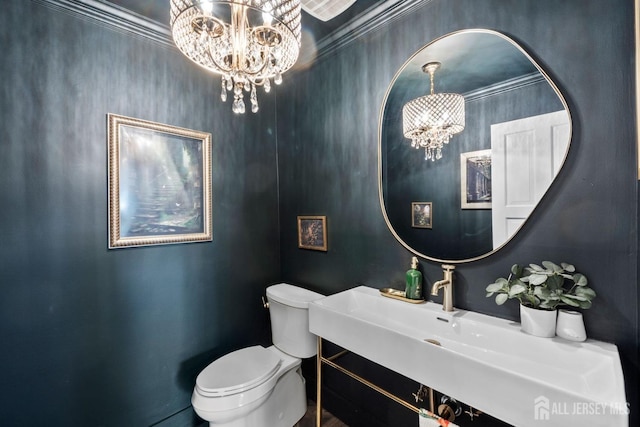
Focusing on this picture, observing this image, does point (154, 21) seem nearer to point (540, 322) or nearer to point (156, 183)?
point (156, 183)

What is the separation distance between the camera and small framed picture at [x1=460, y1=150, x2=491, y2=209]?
124 centimetres

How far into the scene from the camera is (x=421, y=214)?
57.7 inches

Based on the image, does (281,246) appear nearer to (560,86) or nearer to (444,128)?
(444,128)

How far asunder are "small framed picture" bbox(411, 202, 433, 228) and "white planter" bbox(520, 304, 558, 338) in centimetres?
56

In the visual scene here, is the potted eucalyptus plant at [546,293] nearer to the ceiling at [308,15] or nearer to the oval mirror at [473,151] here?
the oval mirror at [473,151]

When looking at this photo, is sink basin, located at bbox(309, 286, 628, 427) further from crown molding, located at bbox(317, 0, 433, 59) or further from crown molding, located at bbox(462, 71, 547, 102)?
crown molding, located at bbox(317, 0, 433, 59)

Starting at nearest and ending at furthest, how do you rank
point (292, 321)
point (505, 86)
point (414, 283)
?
point (505, 86), point (414, 283), point (292, 321)

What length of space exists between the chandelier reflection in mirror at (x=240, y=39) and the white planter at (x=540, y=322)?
1.24 meters

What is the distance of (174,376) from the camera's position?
5.69 ft

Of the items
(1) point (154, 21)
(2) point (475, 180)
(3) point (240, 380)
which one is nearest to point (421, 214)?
(2) point (475, 180)

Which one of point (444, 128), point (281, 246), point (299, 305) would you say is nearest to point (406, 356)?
point (299, 305)

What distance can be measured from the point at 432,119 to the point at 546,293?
2.98ft

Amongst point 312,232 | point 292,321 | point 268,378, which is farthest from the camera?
point 312,232

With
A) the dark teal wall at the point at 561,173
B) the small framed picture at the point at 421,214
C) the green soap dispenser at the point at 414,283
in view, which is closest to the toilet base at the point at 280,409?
the dark teal wall at the point at 561,173
